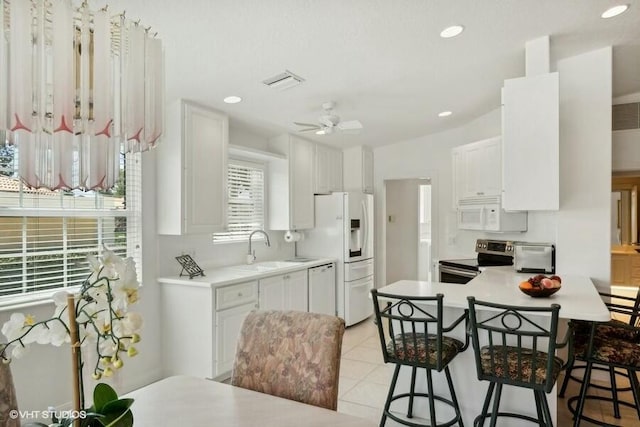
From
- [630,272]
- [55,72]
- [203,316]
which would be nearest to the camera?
[55,72]

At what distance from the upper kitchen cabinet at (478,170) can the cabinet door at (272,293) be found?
2.45 meters

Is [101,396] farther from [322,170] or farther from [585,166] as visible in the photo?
[322,170]

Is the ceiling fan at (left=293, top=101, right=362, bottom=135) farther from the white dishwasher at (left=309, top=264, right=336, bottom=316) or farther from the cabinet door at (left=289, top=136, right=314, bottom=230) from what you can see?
the white dishwasher at (left=309, top=264, right=336, bottom=316)

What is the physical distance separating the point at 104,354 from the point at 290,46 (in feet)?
7.57

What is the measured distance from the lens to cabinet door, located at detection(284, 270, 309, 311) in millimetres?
4238

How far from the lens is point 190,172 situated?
11.4ft

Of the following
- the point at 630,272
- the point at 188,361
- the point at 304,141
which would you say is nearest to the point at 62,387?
the point at 188,361

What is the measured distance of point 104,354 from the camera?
2.87 feet

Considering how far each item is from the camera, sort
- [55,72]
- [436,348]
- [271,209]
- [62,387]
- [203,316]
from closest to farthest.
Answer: [55,72]
[436,348]
[62,387]
[203,316]
[271,209]

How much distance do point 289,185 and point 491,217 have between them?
235cm

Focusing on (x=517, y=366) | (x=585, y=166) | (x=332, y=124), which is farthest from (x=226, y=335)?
(x=585, y=166)

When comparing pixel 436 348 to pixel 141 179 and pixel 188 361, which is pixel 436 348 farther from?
pixel 141 179

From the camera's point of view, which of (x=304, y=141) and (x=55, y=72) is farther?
(x=304, y=141)

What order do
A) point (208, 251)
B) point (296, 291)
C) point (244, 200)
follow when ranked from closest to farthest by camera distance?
point (208, 251) < point (296, 291) < point (244, 200)
